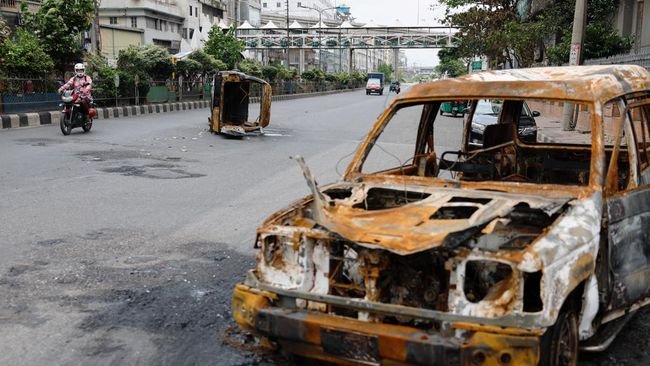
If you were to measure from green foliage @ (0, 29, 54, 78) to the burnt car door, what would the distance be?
1900 cm

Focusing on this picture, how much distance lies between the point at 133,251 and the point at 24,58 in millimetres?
16456

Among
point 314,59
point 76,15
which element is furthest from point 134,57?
point 314,59

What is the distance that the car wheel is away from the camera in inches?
124

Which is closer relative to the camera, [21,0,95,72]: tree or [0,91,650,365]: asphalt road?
[0,91,650,365]: asphalt road

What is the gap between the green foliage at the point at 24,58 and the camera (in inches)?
783

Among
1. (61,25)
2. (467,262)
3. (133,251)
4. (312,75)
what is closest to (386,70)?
(312,75)

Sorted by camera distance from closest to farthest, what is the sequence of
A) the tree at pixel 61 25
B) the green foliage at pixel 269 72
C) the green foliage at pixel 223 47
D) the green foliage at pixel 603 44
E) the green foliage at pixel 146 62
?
the green foliage at pixel 603 44, the tree at pixel 61 25, the green foliage at pixel 146 62, the green foliage at pixel 223 47, the green foliage at pixel 269 72

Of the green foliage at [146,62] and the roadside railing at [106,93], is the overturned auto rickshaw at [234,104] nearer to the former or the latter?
the roadside railing at [106,93]

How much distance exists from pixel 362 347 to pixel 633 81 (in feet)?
9.53

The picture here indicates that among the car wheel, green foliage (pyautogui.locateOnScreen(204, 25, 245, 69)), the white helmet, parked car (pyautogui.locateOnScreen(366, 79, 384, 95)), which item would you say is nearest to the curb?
the white helmet

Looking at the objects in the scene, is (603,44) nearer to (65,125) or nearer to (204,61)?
(65,125)

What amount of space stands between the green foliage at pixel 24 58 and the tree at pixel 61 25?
1.44 metres

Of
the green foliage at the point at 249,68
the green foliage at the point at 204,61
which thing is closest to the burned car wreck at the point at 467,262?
the green foliage at the point at 204,61

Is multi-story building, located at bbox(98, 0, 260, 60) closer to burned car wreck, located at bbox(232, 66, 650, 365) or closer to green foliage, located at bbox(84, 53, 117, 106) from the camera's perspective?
green foliage, located at bbox(84, 53, 117, 106)
